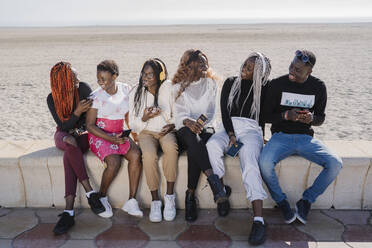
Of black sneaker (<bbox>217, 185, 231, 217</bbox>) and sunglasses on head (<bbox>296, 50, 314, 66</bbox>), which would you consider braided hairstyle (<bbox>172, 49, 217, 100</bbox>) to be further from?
black sneaker (<bbox>217, 185, 231, 217</bbox>)

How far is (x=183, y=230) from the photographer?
11.0 ft

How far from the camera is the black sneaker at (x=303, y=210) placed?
336cm

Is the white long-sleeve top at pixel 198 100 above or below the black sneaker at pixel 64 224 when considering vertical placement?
above

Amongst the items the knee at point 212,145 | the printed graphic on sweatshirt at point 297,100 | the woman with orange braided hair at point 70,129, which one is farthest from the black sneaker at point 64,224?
the printed graphic on sweatshirt at point 297,100

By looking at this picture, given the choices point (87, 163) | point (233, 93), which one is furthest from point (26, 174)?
point (233, 93)

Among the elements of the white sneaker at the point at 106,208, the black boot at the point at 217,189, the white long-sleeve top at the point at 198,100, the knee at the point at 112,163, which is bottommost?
the white sneaker at the point at 106,208

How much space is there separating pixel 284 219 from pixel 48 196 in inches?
88.8

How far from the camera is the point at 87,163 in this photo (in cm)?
365

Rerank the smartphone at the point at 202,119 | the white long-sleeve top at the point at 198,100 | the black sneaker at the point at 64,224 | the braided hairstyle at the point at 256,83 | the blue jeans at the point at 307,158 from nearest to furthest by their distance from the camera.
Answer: the black sneaker at the point at 64,224, the blue jeans at the point at 307,158, the smartphone at the point at 202,119, the braided hairstyle at the point at 256,83, the white long-sleeve top at the point at 198,100

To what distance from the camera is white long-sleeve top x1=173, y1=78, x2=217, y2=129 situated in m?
Answer: 3.91

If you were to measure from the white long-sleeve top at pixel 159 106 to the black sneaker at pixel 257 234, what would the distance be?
4.25 feet

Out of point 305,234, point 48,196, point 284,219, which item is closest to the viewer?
point 305,234

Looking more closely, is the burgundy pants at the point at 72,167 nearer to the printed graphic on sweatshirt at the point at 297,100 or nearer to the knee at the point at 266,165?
the knee at the point at 266,165

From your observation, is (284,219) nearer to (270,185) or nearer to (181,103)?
(270,185)
